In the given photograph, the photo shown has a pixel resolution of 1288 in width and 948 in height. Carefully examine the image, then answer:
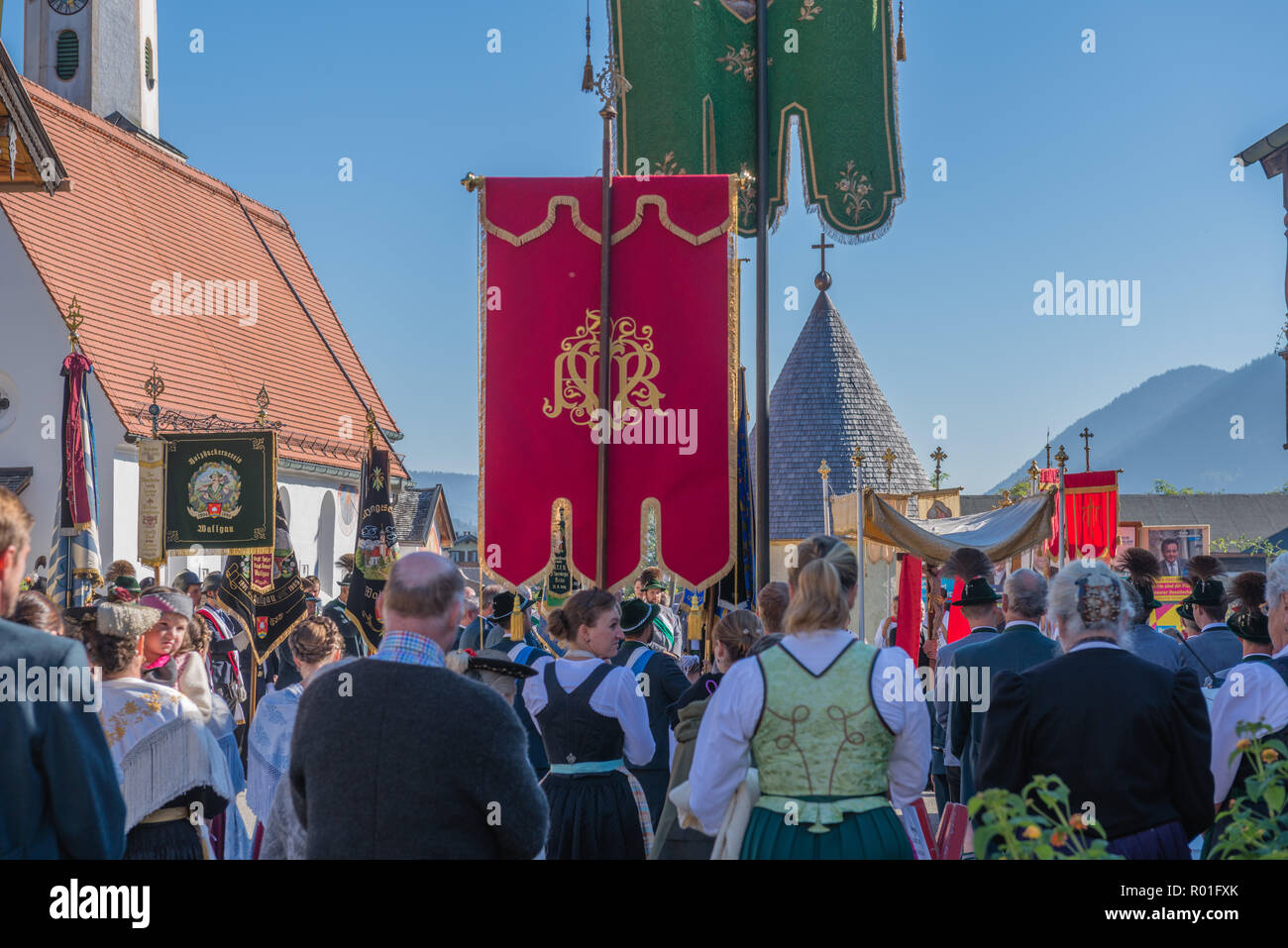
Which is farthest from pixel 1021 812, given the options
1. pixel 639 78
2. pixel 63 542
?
pixel 63 542

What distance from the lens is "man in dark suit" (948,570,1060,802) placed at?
→ 6223 mm

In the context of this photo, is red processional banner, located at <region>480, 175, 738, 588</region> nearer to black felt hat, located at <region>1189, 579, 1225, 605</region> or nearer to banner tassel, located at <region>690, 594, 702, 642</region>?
banner tassel, located at <region>690, 594, 702, 642</region>

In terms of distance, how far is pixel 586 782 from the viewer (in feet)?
19.7

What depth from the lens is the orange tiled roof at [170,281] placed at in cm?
2780

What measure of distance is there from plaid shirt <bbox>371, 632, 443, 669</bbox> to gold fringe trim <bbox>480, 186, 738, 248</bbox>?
4009mm

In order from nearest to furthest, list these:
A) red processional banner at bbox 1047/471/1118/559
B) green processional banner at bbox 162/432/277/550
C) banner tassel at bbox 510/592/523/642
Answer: banner tassel at bbox 510/592/523/642 < red processional banner at bbox 1047/471/1118/559 < green processional banner at bbox 162/432/277/550

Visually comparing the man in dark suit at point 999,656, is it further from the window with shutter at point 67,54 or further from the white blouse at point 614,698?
the window with shutter at point 67,54

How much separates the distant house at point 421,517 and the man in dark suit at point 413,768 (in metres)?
37.8

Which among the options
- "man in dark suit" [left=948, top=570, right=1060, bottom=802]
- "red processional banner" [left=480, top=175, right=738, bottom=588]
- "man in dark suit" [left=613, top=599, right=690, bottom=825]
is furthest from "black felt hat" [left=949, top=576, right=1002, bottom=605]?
"man in dark suit" [left=613, top=599, right=690, bottom=825]

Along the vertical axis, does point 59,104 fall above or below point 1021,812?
above
